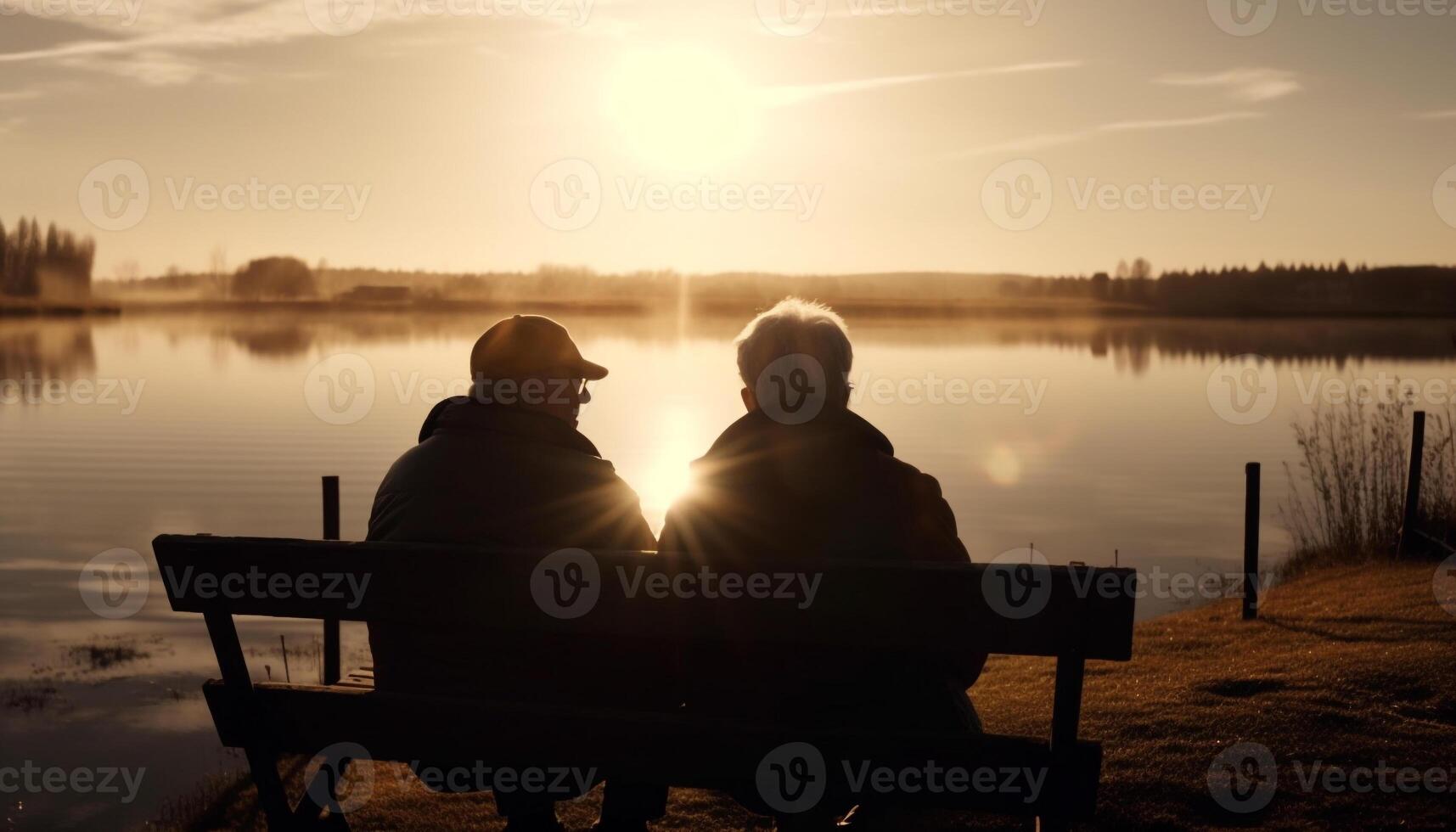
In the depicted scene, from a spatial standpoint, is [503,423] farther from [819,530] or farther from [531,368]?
[819,530]

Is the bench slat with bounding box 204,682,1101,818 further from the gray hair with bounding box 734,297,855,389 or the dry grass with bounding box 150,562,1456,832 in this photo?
the gray hair with bounding box 734,297,855,389

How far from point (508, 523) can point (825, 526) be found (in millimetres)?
842

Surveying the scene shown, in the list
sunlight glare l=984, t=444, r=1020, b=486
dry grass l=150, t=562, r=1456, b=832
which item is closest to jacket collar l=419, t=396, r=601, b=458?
dry grass l=150, t=562, r=1456, b=832

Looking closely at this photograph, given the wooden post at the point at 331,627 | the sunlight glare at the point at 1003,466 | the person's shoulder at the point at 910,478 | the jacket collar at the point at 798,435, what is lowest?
the sunlight glare at the point at 1003,466

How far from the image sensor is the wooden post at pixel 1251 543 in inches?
332

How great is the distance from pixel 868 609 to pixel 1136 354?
240 ft

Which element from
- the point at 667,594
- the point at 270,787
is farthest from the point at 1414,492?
the point at 270,787

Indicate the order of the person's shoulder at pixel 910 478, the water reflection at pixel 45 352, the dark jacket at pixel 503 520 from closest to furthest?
the person's shoulder at pixel 910 478 → the dark jacket at pixel 503 520 → the water reflection at pixel 45 352

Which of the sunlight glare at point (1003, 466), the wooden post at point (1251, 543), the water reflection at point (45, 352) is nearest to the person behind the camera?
the wooden post at point (1251, 543)

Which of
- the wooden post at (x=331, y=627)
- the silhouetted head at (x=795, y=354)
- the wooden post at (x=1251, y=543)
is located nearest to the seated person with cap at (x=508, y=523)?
the silhouetted head at (x=795, y=354)

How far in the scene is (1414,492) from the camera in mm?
10586

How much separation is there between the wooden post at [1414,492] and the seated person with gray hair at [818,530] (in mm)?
9256

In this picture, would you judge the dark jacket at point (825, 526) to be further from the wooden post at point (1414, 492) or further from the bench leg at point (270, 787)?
the wooden post at point (1414, 492)

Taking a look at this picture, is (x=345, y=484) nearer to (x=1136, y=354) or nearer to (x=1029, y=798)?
(x=1029, y=798)
